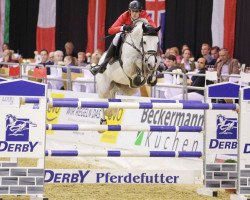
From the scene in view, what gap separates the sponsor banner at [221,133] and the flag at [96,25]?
10.9 meters

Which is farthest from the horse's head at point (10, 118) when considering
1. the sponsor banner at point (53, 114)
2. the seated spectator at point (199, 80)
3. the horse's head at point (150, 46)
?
the sponsor banner at point (53, 114)

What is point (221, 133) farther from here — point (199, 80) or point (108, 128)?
point (199, 80)

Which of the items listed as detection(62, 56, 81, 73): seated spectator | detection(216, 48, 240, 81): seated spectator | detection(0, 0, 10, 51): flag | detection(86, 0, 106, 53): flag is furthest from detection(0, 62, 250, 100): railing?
detection(0, 0, 10, 51): flag

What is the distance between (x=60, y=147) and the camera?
1312 centimetres

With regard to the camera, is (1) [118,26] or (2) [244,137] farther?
A: (1) [118,26]

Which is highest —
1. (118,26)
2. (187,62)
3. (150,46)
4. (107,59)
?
(118,26)

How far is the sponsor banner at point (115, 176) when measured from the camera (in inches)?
313

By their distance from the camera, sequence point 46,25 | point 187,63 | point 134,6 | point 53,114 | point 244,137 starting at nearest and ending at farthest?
point 244,137 → point 134,6 → point 53,114 → point 187,63 → point 46,25

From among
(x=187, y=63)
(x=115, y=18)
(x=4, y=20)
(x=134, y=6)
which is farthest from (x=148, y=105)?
(x=4, y=20)

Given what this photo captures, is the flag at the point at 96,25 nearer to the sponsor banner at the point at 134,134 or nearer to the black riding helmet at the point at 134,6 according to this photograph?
the sponsor banner at the point at 134,134

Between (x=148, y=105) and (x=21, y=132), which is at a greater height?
(x=148, y=105)

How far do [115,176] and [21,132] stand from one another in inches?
46.6

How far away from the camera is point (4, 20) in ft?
73.1

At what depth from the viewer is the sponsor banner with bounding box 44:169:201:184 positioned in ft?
26.0
